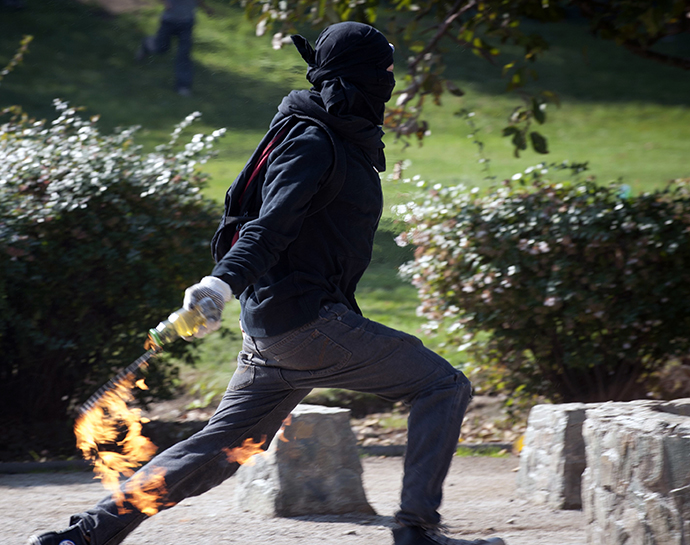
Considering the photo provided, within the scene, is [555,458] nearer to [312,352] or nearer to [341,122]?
[312,352]

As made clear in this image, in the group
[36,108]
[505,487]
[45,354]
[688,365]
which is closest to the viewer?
[505,487]

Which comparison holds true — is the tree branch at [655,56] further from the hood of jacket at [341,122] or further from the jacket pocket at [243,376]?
the jacket pocket at [243,376]

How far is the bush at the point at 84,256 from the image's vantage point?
495 centimetres

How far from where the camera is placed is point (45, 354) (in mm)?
5211

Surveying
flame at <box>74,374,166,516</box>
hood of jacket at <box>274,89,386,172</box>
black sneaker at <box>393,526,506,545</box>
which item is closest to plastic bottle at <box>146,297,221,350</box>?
flame at <box>74,374,166,516</box>

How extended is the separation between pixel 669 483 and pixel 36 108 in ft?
48.9

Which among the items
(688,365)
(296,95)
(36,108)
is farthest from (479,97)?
(296,95)

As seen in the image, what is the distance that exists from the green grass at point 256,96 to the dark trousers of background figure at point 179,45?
0.23 m

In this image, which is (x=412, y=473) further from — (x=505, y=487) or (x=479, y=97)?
(x=479, y=97)

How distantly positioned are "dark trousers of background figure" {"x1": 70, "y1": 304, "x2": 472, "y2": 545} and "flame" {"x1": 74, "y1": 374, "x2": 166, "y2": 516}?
28mm

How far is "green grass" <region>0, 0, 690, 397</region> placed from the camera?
1397 cm

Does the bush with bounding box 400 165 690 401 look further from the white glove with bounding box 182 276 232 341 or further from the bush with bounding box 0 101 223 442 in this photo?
the white glove with bounding box 182 276 232 341

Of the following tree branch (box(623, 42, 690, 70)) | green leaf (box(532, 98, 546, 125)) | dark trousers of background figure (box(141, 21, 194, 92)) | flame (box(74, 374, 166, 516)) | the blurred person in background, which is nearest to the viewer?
flame (box(74, 374, 166, 516))

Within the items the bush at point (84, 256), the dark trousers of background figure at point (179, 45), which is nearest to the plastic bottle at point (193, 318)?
the bush at point (84, 256)
